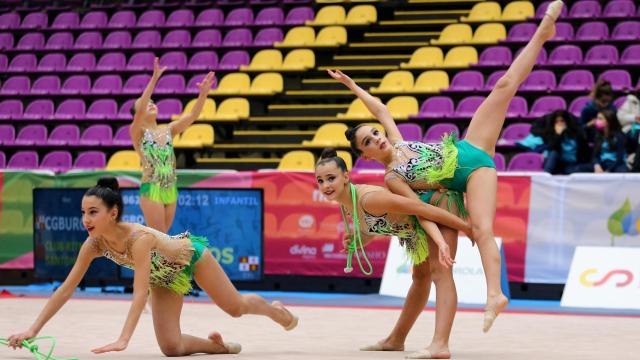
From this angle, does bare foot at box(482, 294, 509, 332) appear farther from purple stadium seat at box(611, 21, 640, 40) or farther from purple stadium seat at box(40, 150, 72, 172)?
purple stadium seat at box(40, 150, 72, 172)

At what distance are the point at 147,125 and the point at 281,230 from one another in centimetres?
251

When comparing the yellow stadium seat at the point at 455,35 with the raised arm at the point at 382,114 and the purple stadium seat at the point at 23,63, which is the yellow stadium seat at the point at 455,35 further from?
the raised arm at the point at 382,114

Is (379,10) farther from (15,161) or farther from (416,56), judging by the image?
(15,161)

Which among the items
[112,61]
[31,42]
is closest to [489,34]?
[112,61]

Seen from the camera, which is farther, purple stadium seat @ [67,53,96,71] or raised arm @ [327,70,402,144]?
purple stadium seat @ [67,53,96,71]

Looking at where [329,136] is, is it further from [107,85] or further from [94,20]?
[94,20]

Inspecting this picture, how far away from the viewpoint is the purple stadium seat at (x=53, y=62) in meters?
16.1

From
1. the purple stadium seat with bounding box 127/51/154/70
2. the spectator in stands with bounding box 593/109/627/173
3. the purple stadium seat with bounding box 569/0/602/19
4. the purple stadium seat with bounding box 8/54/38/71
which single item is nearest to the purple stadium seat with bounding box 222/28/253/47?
the purple stadium seat with bounding box 127/51/154/70

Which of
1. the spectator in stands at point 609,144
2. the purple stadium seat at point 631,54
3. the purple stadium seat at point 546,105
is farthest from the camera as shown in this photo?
the purple stadium seat at point 631,54

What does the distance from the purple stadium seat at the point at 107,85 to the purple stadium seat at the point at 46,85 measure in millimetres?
665

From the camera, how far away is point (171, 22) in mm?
16391

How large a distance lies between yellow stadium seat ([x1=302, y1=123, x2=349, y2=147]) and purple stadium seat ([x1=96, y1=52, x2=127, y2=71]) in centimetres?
427

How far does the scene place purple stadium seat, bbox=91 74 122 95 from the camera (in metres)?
15.1

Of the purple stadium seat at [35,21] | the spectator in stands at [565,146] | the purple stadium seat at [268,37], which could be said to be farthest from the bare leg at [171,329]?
the purple stadium seat at [35,21]
